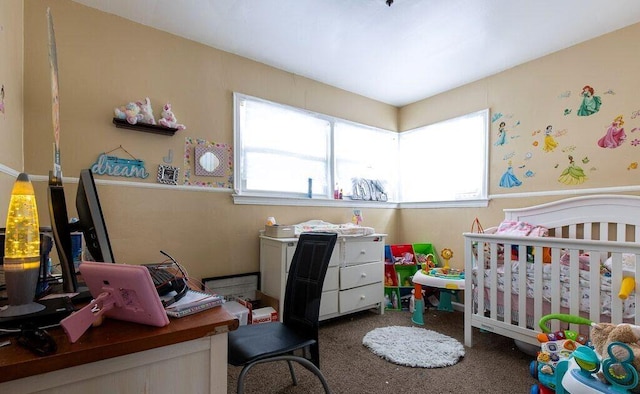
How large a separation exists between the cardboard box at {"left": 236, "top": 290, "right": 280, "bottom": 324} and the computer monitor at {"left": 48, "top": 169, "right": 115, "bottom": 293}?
4.87 ft

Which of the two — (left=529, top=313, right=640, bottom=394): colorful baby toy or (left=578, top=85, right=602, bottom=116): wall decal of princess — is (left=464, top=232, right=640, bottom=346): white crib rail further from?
(left=578, top=85, right=602, bottom=116): wall decal of princess

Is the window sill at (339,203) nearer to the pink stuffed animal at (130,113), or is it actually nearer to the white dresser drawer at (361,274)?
the white dresser drawer at (361,274)

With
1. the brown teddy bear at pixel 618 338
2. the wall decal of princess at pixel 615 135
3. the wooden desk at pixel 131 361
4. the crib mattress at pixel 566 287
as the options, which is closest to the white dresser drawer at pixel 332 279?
the crib mattress at pixel 566 287

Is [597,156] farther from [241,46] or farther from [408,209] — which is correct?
[241,46]

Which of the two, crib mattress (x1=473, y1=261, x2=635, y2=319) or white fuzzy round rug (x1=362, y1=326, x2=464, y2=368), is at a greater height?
crib mattress (x1=473, y1=261, x2=635, y2=319)

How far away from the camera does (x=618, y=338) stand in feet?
3.73

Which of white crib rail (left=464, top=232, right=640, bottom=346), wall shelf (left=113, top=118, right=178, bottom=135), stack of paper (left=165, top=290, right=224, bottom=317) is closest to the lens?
stack of paper (left=165, top=290, right=224, bottom=317)

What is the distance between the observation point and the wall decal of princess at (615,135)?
89.0 inches

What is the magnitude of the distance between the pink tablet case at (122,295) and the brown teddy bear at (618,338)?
1.52m

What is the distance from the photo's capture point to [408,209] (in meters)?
3.80

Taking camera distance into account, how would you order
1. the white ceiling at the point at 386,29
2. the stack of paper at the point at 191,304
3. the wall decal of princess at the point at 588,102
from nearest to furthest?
the stack of paper at the point at 191,304 → the white ceiling at the point at 386,29 → the wall decal of princess at the point at 588,102

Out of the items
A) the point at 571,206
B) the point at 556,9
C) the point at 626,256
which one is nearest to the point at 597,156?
the point at 571,206

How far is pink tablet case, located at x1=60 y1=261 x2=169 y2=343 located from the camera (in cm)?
68

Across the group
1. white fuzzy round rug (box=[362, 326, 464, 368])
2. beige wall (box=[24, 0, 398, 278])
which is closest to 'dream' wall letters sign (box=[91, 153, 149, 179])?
beige wall (box=[24, 0, 398, 278])
